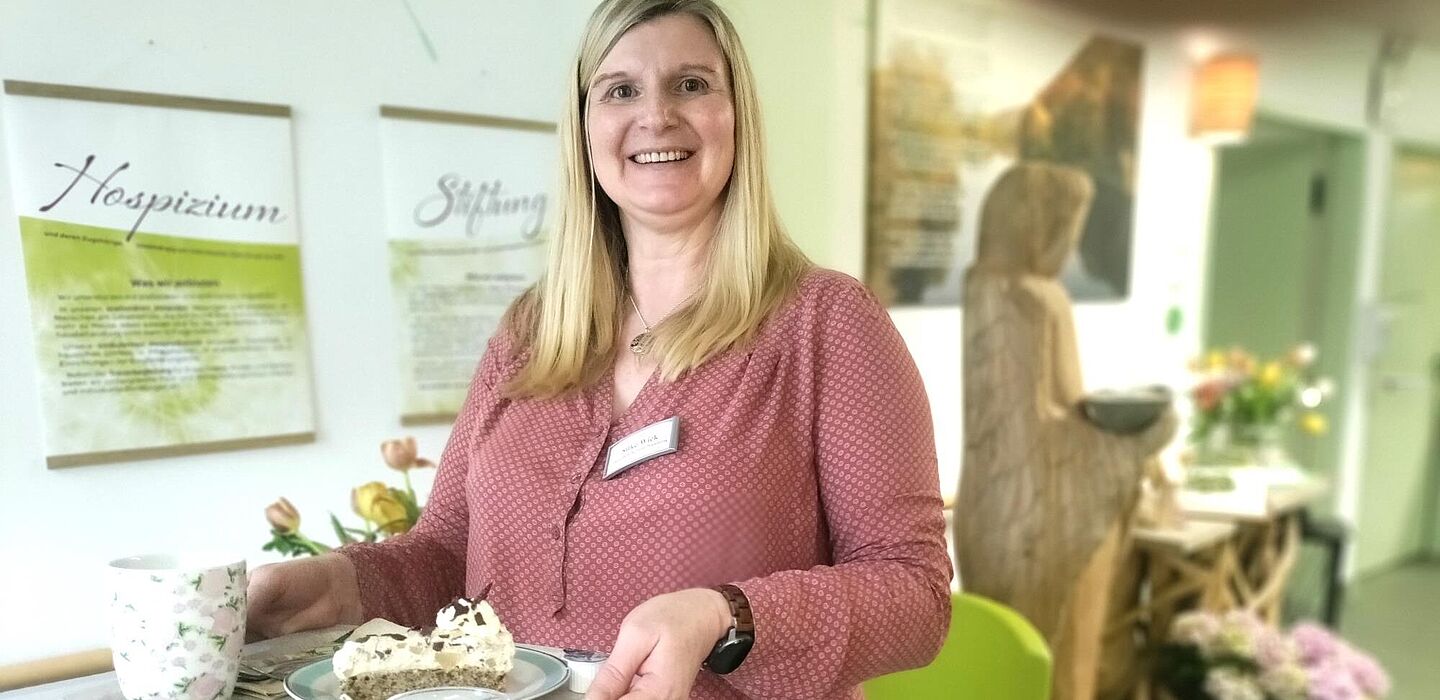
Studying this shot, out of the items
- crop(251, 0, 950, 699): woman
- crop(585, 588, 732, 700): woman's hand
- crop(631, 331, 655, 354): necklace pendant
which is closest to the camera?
crop(585, 588, 732, 700): woman's hand

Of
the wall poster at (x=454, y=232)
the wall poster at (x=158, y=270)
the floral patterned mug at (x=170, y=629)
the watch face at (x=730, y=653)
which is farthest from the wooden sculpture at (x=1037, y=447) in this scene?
the floral patterned mug at (x=170, y=629)

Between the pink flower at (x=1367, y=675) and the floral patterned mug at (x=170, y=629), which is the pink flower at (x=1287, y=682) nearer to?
the pink flower at (x=1367, y=675)

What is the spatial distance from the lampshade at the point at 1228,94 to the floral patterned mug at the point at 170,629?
2.40 metres

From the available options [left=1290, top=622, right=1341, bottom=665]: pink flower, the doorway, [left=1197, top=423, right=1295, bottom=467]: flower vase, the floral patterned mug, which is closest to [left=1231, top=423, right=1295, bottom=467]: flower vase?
[left=1197, top=423, right=1295, bottom=467]: flower vase

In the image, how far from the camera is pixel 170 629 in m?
0.50

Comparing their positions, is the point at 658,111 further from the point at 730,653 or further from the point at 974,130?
the point at 974,130

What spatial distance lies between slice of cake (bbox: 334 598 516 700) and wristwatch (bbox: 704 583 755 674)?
0.12 metres

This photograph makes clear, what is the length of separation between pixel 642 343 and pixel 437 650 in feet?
0.96

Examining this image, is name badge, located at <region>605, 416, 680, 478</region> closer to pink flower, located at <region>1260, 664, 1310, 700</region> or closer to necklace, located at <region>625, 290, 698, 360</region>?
necklace, located at <region>625, 290, 698, 360</region>

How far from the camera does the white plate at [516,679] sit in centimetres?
49

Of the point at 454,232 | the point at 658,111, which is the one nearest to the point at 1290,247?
the point at 454,232

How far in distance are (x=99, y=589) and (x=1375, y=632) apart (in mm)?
2843

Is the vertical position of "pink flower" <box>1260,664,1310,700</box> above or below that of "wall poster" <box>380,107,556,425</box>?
below

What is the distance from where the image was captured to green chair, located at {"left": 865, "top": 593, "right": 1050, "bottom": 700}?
1082 millimetres
